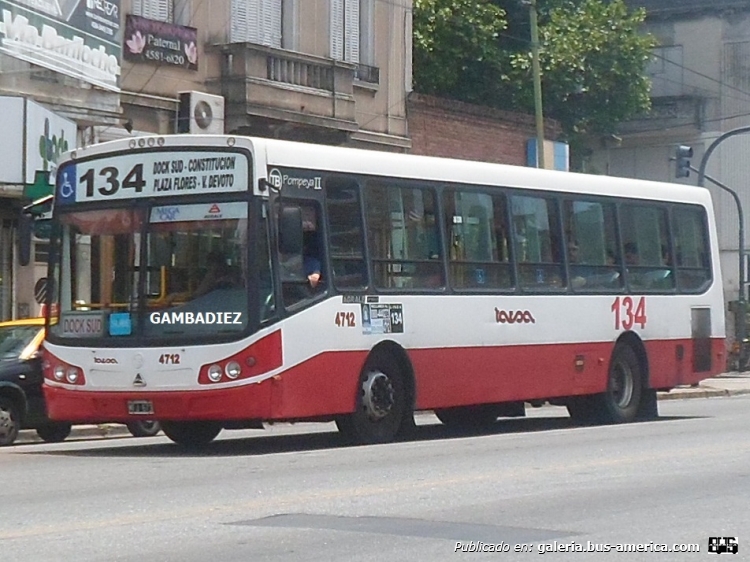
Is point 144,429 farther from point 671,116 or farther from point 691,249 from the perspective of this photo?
point 671,116

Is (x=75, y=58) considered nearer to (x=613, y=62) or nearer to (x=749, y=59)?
(x=613, y=62)

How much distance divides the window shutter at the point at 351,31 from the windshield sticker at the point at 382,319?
15.4 meters

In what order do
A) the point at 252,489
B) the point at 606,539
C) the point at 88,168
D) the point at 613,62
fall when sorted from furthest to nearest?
the point at 613,62
the point at 88,168
the point at 252,489
the point at 606,539

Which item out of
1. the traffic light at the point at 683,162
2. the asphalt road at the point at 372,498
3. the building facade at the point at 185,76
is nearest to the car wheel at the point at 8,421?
Result: the asphalt road at the point at 372,498

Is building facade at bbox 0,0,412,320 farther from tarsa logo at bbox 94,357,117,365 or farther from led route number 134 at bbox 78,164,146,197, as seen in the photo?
tarsa logo at bbox 94,357,117,365

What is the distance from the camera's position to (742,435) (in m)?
17.6

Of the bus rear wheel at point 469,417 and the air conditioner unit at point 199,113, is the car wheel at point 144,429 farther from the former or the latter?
the air conditioner unit at point 199,113

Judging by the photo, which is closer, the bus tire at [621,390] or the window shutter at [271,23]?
the bus tire at [621,390]

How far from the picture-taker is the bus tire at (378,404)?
16.0 m

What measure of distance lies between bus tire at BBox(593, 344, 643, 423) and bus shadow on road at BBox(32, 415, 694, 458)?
0.35 meters

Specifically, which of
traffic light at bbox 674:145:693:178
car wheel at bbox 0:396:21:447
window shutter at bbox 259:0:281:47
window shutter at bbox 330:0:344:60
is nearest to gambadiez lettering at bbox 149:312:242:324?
car wheel at bbox 0:396:21:447

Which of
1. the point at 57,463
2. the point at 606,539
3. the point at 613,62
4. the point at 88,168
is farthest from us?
the point at 613,62

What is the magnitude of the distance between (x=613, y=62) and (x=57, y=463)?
96.7ft

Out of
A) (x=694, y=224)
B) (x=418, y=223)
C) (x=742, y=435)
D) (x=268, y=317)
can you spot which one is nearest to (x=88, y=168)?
(x=268, y=317)
